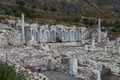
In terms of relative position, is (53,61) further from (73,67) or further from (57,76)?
(57,76)

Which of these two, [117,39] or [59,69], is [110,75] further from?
[117,39]

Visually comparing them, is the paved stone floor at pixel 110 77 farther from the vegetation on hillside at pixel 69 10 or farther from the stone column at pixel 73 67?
the vegetation on hillside at pixel 69 10

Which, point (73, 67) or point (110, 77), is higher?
point (73, 67)

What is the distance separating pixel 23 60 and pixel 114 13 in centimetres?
6374

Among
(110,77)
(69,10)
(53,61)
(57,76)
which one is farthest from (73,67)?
(69,10)

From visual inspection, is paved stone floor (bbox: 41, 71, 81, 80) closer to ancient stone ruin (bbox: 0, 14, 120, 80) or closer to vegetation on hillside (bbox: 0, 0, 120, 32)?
ancient stone ruin (bbox: 0, 14, 120, 80)

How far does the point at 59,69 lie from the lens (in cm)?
2478

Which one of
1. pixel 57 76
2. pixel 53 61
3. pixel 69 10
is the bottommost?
pixel 57 76

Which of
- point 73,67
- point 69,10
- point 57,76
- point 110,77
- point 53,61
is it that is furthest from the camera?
point 69,10

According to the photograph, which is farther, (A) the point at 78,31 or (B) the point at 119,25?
(B) the point at 119,25

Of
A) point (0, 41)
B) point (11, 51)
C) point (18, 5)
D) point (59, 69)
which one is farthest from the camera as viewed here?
point (18, 5)

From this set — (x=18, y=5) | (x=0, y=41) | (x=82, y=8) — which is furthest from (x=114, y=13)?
(x=0, y=41)

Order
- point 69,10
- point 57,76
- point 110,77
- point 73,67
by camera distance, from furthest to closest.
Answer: point 69,10
point 110,77
point 73,67
point 57,76

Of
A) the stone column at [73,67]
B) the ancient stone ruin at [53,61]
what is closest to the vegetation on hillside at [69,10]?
the ancient stone ruin at [53,61]
